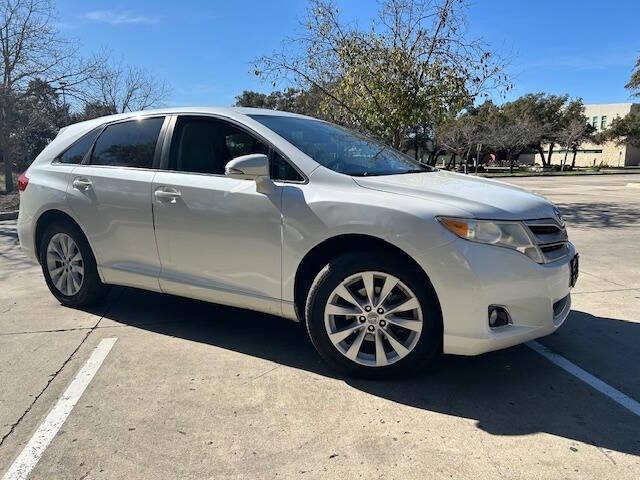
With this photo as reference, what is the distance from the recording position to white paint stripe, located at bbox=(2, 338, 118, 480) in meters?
2.61

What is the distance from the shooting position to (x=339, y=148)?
4141mm

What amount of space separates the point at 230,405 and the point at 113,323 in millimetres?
1978

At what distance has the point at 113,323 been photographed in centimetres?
469

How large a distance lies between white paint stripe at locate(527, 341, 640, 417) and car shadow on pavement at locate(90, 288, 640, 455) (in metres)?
0.06

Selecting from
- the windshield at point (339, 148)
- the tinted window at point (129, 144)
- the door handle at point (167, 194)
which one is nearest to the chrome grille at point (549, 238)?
the windshield at point (339, 148)

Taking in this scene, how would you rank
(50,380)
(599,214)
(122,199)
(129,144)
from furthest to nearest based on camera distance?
(599,214) → (129,144) → (122,199) → (50,380)

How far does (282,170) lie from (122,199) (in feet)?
4.87

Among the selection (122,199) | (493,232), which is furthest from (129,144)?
(493,232)

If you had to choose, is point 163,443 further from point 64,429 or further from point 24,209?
point 24,209

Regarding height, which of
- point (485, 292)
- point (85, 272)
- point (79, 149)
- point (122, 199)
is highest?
point (79, 149)

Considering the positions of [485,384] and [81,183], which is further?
[81,183]

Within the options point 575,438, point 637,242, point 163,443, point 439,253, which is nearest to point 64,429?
point 163,443

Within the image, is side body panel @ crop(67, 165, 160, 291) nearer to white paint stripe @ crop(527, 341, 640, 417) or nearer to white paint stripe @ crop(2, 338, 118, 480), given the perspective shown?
white paint stripe @ crop(2, 338, 118, 480)

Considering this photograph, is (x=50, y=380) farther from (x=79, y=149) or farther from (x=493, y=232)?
(x=493, y=232)
